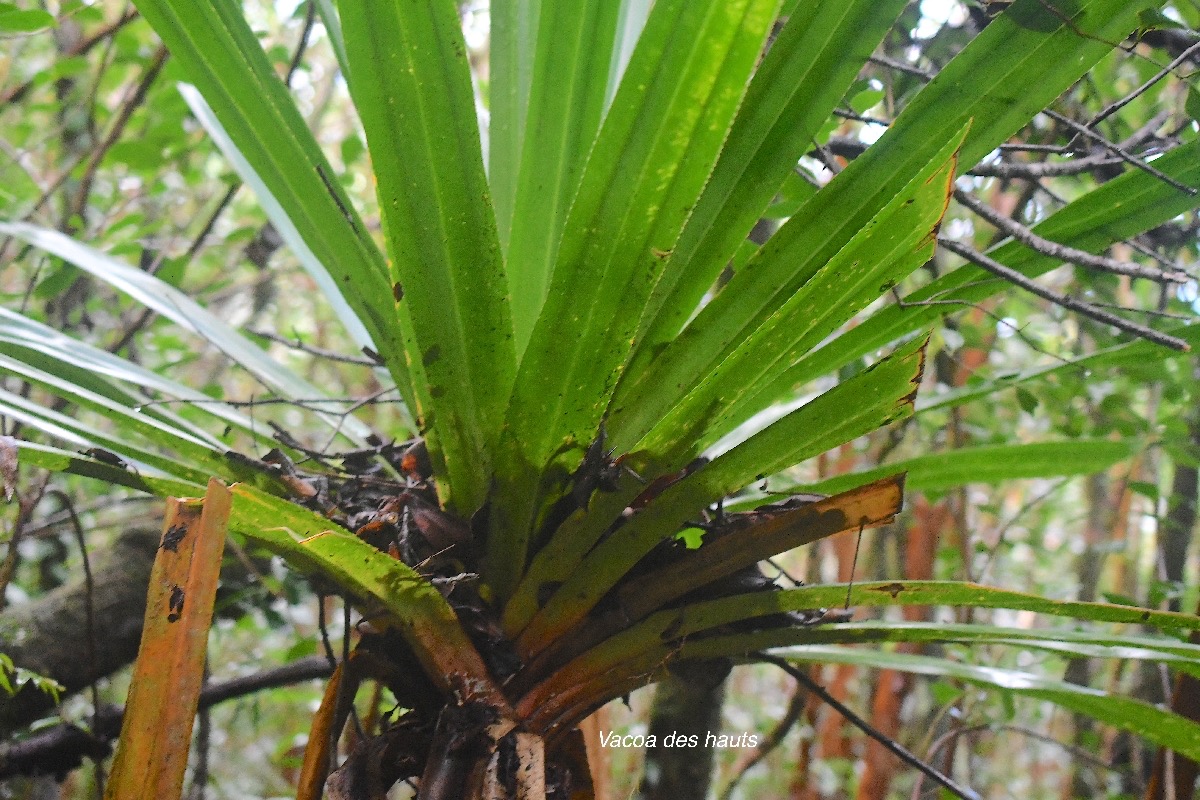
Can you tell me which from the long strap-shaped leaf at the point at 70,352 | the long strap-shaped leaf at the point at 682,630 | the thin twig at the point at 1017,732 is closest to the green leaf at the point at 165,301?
the long strap-shaped leaf at the point at 70,352

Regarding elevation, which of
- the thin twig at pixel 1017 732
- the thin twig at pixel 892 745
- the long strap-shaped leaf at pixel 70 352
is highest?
the long strap-shaped leaf at pixel 70 352

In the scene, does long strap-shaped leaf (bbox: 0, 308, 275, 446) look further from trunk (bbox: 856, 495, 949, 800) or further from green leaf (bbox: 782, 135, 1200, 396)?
trunk (bbox: 856, 495, 949, 800)

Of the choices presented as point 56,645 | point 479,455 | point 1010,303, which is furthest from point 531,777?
point 1010,303

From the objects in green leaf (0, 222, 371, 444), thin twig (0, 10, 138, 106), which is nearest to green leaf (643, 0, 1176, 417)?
green leaf (0, 222, 371, 444)

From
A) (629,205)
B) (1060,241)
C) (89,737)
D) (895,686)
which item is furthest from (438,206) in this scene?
(895,686)

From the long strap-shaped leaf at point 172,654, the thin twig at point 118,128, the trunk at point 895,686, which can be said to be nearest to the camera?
the long strap-shaped leaf at point 172,654

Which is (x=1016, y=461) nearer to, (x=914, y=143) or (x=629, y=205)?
(x=914, y=143)

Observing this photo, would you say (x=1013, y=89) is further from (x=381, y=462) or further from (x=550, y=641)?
(x=381, y=462)

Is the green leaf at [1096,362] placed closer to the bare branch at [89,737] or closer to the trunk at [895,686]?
the bare branch at [89,737]
